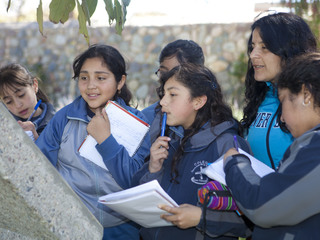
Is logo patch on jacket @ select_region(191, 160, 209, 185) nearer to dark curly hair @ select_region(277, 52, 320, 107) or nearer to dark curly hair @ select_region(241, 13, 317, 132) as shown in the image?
dark curly hair @ select_region(277, 52, 320, 107)

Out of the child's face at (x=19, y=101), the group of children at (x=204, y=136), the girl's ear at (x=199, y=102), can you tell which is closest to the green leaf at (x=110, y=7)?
the group of children at (x=204, y=136)

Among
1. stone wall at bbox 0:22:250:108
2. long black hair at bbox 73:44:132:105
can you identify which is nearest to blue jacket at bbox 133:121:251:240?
long black hair at bbox 73:44:132:105

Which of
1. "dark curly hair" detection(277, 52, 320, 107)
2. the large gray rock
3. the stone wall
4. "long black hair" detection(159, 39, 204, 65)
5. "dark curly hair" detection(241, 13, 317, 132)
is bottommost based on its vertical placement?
the stone wall

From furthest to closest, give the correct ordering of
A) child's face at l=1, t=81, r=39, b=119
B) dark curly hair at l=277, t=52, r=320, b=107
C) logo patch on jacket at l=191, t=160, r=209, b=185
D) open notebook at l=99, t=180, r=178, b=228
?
child's face at l=1, t=81, r=39, b=119 → logo patch on jacket at l=191, t=160, r=209, b=185 → open notebook at l=99, t=180, r=178, b=228 → dark curly hair at l=277, t=52, r=320, b=107

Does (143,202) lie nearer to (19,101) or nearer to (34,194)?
(34,194)

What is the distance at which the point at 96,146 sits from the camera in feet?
7.97

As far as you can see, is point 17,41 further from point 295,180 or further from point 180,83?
point 295,180

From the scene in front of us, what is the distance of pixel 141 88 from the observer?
10320 mm

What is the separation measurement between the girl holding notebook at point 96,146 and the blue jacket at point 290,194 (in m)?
0.84

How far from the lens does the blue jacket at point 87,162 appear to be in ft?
7.93

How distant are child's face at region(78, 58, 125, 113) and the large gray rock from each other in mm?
1294

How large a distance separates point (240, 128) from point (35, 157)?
1287 millimetres

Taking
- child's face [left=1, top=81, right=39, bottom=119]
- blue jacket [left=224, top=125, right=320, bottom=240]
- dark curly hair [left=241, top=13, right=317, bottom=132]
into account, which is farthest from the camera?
child's face [left=1, top=81, right=39, bottom=119]

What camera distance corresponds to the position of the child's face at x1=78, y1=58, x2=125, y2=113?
270 cm
